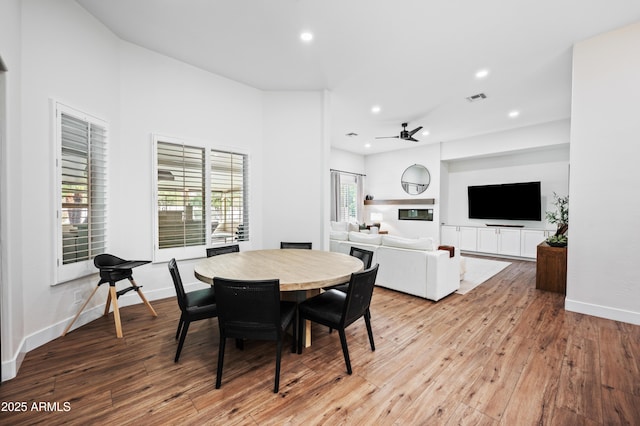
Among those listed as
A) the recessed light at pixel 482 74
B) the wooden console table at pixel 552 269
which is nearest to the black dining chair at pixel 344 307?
the recessed light at pixel 482 74

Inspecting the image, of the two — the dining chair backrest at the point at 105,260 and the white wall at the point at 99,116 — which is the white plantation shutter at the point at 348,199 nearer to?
the white wall at the point at 99,116

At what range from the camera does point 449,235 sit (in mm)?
7734

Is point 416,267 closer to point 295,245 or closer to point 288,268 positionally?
point 295,245

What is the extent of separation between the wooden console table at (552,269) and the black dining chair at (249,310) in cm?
445

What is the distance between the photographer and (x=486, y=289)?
13.9ft

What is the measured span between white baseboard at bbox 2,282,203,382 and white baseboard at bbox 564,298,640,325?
16.7 feet

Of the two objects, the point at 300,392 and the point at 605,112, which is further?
the point at 605,112

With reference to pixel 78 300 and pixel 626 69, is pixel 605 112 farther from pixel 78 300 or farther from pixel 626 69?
pixel 78 300

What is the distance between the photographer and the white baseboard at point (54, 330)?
194 cm

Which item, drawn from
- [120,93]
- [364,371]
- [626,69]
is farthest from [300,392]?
[626,69]

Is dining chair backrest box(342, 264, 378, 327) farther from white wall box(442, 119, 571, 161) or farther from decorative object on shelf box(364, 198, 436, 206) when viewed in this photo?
decorative object on shelf box(364, 198, 436, 206)

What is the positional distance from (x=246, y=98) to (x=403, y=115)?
125 inches

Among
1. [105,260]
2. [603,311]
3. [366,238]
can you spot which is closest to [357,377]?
[366,238]

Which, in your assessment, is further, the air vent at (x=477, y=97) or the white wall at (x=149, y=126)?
the air vent at (x=477, y=97)
